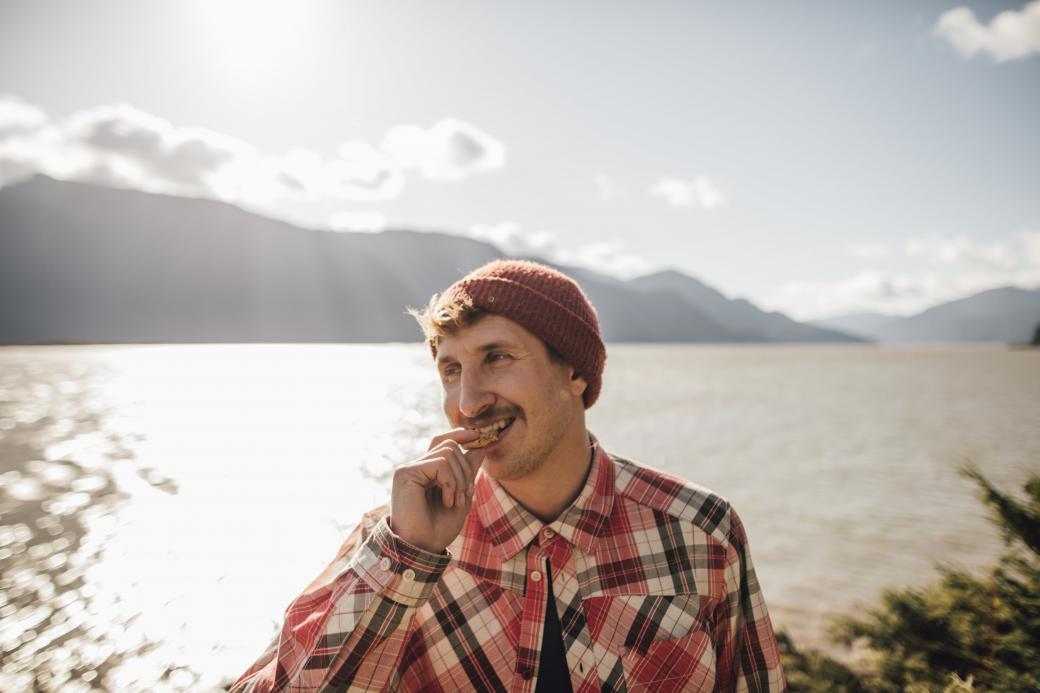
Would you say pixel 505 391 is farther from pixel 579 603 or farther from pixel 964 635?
pixel 964 635

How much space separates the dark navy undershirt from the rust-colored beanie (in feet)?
3.85

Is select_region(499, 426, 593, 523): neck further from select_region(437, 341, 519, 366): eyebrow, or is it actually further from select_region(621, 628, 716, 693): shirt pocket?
select_region(621, 628, 716, 693): shirt pocket

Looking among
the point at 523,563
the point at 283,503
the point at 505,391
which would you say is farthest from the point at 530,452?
the point at 283,503

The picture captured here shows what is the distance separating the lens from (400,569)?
1.92 m

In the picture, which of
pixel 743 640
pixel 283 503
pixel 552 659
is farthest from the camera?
pixel 283 503

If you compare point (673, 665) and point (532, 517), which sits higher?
point (532, 517)

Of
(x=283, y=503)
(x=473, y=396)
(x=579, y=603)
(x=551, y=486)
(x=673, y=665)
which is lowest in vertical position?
(x=283, y=503)

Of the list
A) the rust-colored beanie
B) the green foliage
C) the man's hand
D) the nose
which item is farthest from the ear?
the green foliage

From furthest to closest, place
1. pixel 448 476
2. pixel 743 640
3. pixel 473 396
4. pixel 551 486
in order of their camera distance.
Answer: pixel 551 486 < pixel 473 396 < pixel 743 640 < pixel 448 476

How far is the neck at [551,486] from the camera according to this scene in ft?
8.57

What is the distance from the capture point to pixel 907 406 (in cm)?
4050

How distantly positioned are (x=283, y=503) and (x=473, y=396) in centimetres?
1753

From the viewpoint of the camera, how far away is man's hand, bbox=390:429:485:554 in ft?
6.47

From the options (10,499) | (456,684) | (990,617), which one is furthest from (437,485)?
(10,499)
